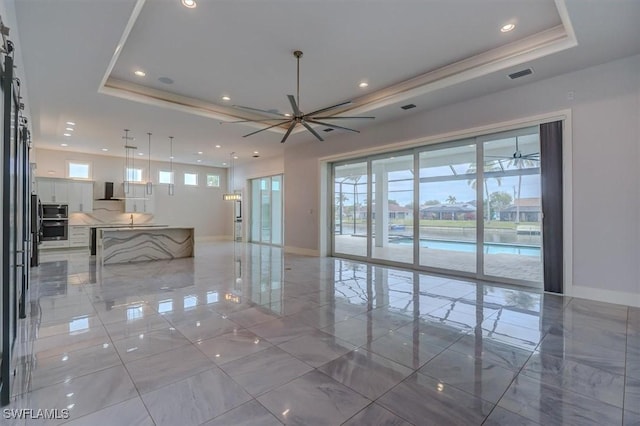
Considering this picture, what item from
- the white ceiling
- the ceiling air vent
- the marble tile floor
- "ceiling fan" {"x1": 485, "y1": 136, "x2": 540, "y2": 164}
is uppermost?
the white ceiling

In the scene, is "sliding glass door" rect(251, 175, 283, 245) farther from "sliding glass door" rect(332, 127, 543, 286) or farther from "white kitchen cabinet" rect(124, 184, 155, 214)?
"sliding glass door" rect(332, 127, 543, 286)

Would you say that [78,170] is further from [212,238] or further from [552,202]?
[552,202]

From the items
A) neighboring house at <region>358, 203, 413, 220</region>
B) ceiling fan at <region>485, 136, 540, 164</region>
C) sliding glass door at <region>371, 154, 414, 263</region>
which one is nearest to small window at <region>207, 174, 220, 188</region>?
sliding glass door at <region>371, 154, 414, 263</region>

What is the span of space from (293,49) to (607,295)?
5828 millimetres

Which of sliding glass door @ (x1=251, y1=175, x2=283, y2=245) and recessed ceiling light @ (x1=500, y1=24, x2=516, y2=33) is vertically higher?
recessed ceiling light @ (x1=500, y1=24, x2=516, y2=33)

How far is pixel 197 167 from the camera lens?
44.8 ft

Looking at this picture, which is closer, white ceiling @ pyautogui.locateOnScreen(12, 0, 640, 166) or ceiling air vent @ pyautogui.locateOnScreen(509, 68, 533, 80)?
white ceiling @ pyautogui.locateOnScreen(12, 0, 640, 166)

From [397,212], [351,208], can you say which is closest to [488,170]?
[397,212]

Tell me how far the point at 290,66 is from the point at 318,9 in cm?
144

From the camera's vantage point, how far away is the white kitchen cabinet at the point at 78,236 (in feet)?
34.2

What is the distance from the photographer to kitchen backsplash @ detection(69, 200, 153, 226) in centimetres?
1085

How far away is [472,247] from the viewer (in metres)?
6.03

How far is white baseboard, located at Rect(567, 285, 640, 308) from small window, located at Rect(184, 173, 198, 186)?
1333cm

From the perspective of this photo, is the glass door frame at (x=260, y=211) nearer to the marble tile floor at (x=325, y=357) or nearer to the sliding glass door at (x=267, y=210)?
the sliding glass door at (x=267, y=210)
